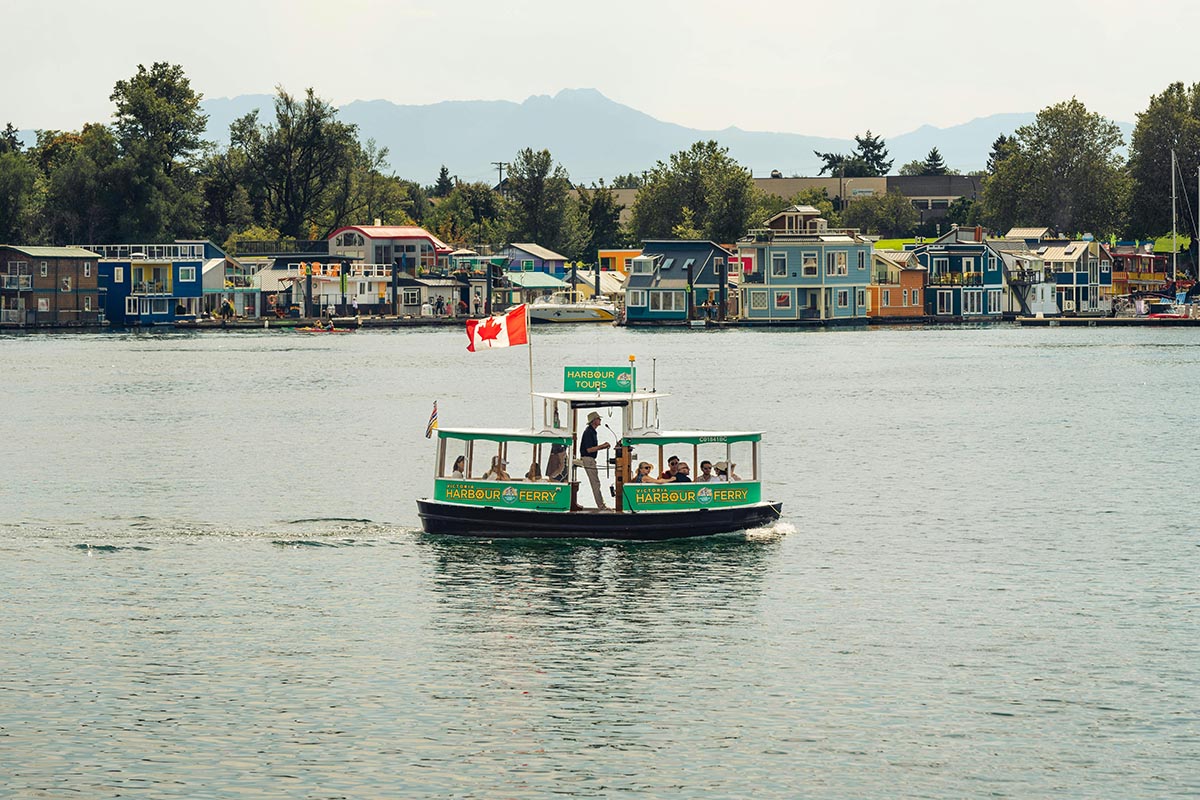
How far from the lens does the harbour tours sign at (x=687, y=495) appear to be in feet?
138

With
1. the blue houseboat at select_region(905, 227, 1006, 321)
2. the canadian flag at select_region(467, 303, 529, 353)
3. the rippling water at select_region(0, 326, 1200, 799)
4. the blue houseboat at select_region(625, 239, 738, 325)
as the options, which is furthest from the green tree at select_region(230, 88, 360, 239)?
the canadian flag at select_region(467, 303, 529, 353)

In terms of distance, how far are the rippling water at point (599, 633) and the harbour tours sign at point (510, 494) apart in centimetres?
126

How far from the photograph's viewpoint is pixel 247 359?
126125mm

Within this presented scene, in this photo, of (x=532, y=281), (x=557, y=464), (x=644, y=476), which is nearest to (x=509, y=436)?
(x=557, y=464)

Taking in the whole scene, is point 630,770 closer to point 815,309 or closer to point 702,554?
point 702,554

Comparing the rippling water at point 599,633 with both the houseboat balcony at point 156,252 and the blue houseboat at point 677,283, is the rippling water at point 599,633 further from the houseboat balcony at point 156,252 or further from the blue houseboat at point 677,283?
the houseboat balcony at point 156,252

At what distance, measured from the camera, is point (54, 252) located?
16475 cm

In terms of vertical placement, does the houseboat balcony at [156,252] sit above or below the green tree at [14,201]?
below

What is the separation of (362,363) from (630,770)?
97.0 meters

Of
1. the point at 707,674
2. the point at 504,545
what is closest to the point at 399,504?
the point at 504,545

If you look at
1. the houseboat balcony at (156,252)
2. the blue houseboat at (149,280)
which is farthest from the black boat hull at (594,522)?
the houseboat balcony at (156,252)

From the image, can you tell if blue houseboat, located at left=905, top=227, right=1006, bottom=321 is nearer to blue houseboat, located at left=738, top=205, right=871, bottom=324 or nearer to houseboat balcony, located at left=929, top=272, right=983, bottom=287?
houseboat balcony, located at left=929, top=272, right=983, bottom=287

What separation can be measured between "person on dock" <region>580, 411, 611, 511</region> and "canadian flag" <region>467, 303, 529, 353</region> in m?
3.17

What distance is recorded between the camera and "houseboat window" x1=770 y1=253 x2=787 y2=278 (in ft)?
550
